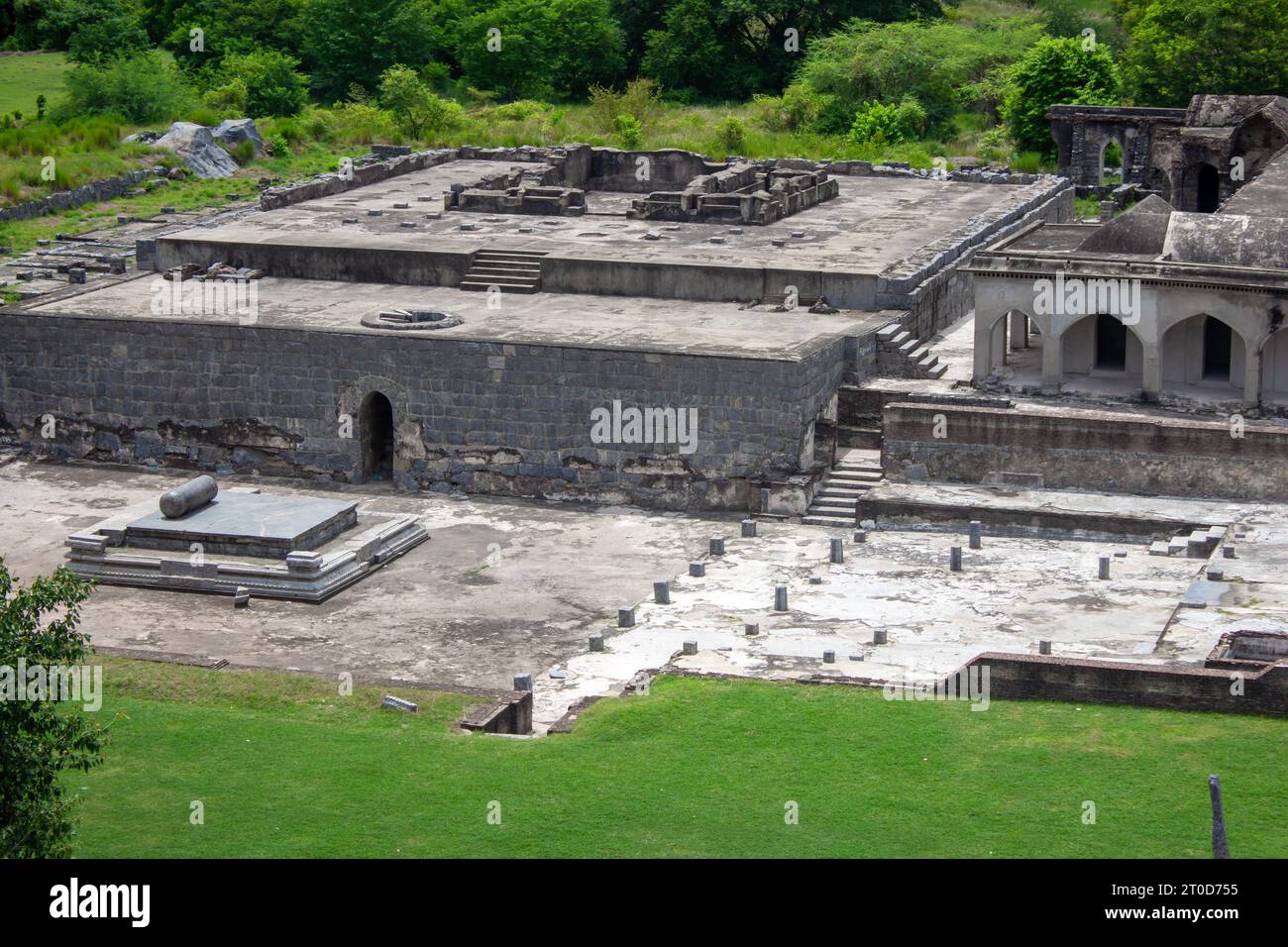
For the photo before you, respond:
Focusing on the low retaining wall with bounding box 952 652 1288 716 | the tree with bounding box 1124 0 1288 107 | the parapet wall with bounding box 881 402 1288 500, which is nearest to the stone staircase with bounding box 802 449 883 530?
the parapet wall with bounding box 881 402 1288 500

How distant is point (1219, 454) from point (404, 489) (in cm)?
1388

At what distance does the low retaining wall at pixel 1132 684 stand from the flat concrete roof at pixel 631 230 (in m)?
17.1

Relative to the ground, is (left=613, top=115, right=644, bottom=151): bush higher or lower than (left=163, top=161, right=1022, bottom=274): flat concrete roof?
higher

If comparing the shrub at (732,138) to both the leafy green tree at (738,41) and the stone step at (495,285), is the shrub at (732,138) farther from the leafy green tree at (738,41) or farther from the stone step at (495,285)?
the stone step at (495,285)

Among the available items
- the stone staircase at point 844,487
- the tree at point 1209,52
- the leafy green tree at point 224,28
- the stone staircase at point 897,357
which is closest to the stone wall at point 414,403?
the stone staircase at point 844,487

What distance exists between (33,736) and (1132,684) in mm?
12839

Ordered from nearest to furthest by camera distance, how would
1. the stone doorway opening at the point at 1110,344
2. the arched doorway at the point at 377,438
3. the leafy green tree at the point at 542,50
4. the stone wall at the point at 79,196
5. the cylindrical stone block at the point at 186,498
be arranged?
the cylindrical stone block at the point at 186,498
the arched doorway at the point at 377,438
the stone doorway opening at the point at 1110,344
the stone wall at the point at 79,196
the leafy green tree at the point at 542,50

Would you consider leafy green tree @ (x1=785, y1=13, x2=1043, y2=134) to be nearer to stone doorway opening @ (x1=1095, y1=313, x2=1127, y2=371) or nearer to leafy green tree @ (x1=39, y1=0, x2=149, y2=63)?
leafy green tree @ (x1=39, y1=0, x2=149, y2=63)

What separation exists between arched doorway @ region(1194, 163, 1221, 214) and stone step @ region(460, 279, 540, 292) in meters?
22.1

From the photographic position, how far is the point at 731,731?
26078 mm

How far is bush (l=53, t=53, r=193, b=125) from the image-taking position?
209 feet

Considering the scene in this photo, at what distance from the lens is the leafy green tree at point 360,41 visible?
243 ft
